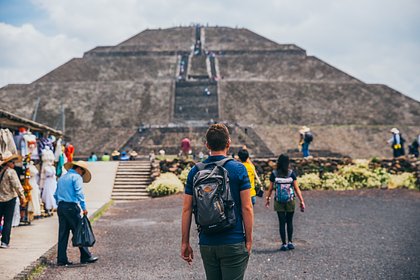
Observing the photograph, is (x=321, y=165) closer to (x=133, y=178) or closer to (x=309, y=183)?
(x=309, y=183)

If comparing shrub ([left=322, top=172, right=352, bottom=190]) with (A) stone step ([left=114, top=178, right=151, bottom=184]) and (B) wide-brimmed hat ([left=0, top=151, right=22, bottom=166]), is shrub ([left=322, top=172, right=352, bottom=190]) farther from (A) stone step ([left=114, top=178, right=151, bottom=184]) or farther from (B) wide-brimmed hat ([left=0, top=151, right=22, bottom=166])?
(B) wide-brimmed hat ([left=0, top=151, right=22, bottom=166])

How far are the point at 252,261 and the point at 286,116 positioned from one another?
123 feet

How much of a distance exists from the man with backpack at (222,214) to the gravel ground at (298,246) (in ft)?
9.59

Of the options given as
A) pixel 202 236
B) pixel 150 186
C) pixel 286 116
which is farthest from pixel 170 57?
pixel 202 236

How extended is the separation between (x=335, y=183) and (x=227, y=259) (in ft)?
54.9

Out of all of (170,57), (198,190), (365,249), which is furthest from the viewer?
(170,57)

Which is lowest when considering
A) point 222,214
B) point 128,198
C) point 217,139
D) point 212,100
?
point 128,198

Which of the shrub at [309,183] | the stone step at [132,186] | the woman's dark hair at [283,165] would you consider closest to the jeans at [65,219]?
the woman's dark hair at [283,165]

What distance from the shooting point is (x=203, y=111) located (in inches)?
1831

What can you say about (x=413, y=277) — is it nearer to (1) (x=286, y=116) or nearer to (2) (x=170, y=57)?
(1) (x=286, y=116)

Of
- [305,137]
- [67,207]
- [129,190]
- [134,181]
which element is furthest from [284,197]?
[305,137]

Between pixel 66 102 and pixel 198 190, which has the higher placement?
pixel 66 102

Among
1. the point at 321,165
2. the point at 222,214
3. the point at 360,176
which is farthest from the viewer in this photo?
the point at 321,165

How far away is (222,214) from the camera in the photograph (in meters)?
3.94
